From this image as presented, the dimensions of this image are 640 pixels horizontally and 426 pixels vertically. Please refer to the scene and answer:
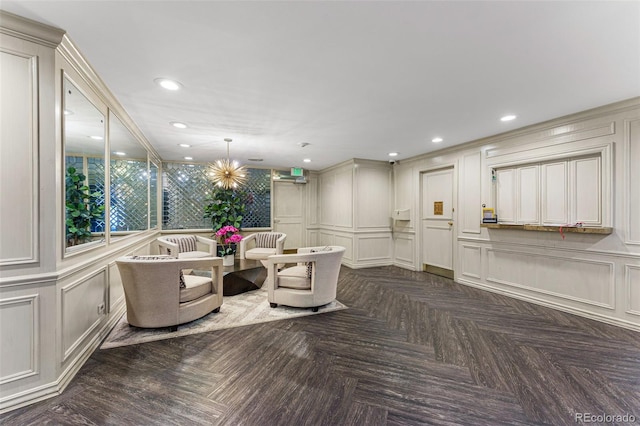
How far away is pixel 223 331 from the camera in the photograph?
9.17 ft

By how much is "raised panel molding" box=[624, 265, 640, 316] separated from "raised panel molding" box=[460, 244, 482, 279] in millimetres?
1666

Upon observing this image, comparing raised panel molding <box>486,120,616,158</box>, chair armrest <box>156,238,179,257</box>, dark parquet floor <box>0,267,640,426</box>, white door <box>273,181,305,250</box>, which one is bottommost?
dark parquet floor <box>0,267,640,426</box>

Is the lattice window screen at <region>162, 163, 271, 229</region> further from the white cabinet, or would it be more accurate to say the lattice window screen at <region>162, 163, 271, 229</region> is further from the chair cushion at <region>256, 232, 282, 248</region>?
the white cabinet

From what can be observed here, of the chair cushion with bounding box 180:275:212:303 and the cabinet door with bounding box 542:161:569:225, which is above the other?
the cabinet door with bounding box 542:161:569:225

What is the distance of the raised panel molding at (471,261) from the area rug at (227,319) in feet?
8.46

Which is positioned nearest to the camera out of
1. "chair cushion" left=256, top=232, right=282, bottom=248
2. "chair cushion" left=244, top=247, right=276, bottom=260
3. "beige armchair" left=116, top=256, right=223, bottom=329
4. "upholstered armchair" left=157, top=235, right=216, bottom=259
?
"beige armchair" left=116, top=256, right=223, bottom=329

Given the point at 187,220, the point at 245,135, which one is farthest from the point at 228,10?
the point at 187,220

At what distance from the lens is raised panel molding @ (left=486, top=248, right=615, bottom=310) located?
3.07 metres

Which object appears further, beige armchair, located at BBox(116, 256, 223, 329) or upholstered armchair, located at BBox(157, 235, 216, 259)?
upholstered armchair, located at BBox(157, 235, 216, 259)

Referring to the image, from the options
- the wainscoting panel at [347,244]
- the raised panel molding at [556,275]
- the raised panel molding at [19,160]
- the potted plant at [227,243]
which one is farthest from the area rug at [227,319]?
the raised panel molding at [556,275]

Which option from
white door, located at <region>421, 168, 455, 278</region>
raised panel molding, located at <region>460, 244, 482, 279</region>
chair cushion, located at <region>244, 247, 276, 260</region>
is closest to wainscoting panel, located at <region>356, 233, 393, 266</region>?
white door, located at <region>421, 168, 455, 278</region>

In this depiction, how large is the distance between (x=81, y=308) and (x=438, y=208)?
5564mm

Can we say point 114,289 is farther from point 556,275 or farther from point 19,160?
point 556,275

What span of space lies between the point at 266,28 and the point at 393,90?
1.42 meters
